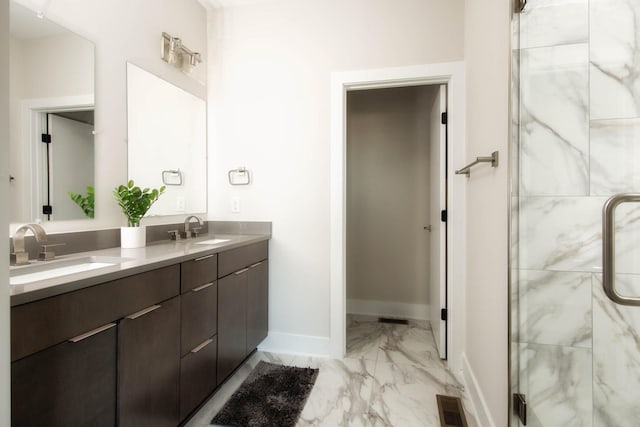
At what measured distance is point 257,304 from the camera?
2133 millimetres

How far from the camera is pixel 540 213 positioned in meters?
1.18

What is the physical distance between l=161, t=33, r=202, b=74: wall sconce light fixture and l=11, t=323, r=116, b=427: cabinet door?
5.87 ft

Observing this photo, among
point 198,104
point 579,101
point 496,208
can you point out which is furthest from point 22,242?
point 579,101

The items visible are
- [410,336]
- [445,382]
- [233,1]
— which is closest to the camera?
[445,382]

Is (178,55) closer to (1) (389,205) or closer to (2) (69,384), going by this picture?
(2) (69,384)

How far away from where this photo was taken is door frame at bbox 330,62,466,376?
2021 mm

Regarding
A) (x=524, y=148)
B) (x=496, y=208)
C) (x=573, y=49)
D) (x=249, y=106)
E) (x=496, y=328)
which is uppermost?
(x=249, y=106)

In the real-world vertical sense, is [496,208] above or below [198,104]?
below

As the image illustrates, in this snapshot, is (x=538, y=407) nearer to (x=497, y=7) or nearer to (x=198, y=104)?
(x=497, y=7)

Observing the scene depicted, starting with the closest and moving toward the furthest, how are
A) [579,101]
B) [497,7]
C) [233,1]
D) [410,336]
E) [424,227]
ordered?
[579,101] → [497,7] → [233,1] → [410,336] → [424,227]

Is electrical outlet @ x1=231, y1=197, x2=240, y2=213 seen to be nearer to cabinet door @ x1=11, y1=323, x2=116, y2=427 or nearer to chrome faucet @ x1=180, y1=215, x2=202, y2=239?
chrome faucet @ x1=180, y1=215, x2=202, y2=239

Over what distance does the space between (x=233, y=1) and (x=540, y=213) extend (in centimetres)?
252

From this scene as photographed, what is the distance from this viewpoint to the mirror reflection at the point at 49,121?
1.21 meters

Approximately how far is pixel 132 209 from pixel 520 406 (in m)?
2.00
